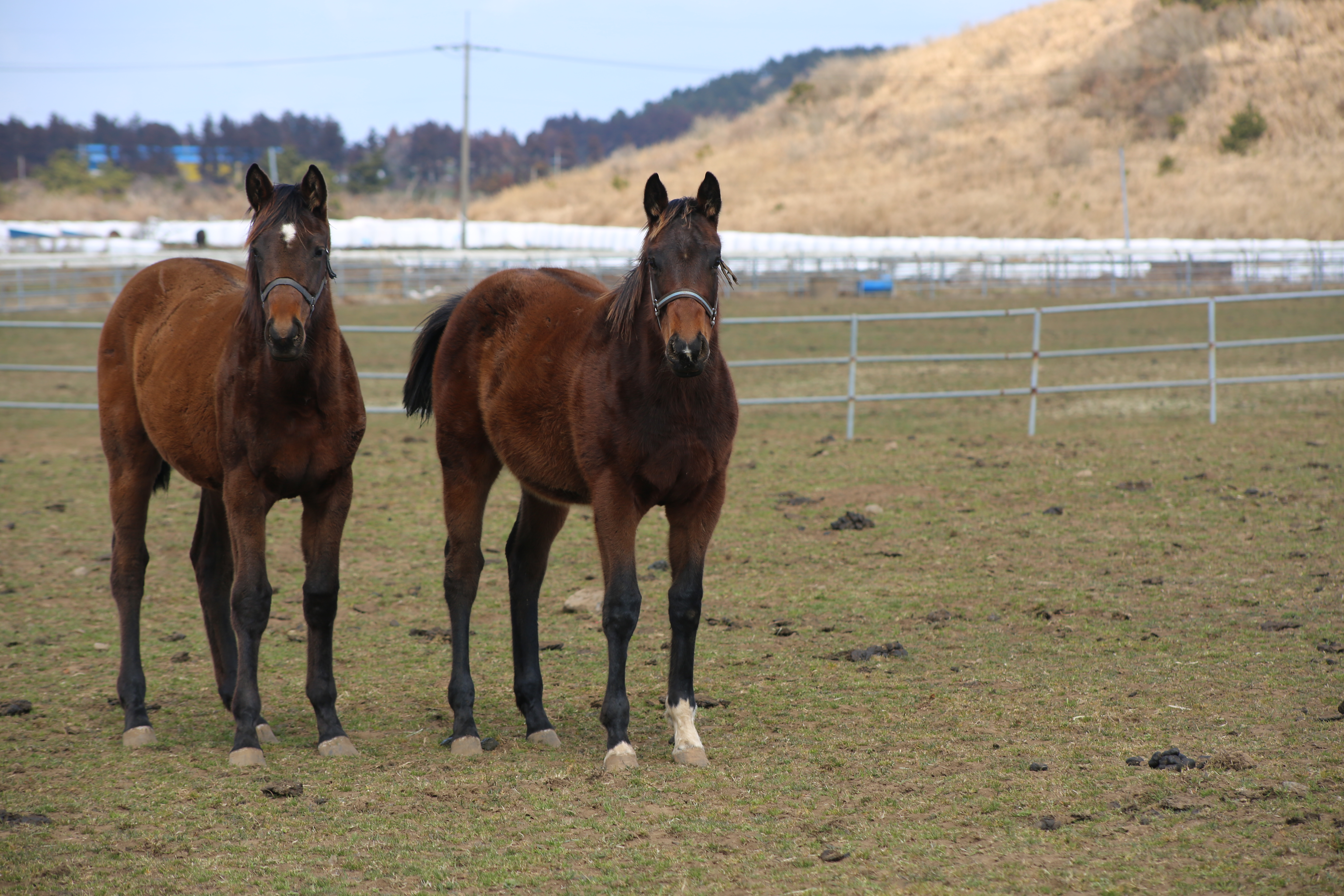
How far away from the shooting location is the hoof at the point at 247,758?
3877 mm

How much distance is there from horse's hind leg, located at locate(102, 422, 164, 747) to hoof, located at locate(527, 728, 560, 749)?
1.60 metres

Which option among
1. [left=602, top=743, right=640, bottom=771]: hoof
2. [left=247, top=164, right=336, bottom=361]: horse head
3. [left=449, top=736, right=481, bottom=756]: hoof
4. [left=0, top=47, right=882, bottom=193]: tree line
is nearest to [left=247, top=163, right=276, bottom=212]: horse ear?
[left=247, top=164, right=336, bottom=361]: horse head

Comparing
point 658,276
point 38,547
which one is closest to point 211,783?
point 658,276

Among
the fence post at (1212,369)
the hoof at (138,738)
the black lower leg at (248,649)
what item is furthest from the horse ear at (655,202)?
the fence post at (1212,369)

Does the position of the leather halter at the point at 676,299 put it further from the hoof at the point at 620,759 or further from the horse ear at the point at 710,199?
the hoof at the point at 620,759

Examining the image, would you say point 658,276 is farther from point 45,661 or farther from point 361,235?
point 361,235

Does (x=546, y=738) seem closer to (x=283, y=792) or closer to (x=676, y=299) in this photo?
(x=283, y=792)

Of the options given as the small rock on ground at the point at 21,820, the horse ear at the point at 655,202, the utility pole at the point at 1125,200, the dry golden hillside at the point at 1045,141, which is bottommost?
the small rock on ground at the point at 21,820

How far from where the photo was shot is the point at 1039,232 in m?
49.8

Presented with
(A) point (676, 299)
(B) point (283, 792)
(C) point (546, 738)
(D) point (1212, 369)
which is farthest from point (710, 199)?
(D) point (1212, 369)

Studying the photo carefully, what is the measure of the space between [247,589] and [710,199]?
2198 millimetres

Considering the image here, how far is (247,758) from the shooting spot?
3.88m

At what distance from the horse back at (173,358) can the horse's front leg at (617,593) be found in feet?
5.08

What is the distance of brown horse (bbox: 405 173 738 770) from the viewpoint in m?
3.74
